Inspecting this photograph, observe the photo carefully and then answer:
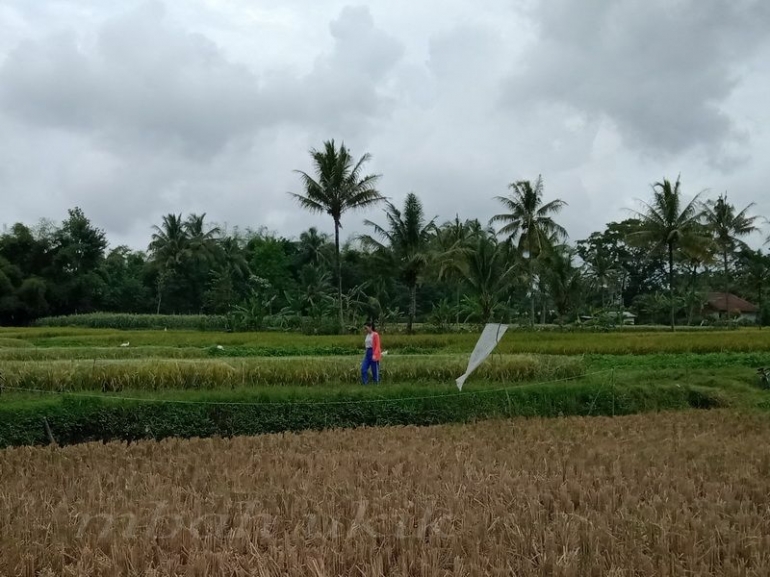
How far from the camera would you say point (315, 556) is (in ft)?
11.9

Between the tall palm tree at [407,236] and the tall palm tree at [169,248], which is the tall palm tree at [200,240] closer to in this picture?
the tall palm tree at [169,248]

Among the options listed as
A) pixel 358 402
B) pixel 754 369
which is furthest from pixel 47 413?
pixel 754 369

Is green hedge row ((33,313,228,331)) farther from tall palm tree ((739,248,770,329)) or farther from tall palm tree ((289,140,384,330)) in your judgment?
tall palm tree ((739,248,770,329))

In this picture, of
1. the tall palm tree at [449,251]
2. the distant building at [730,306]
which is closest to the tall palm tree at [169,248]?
the tall palm tree at [449,251]

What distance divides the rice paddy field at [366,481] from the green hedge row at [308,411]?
0.09 ft

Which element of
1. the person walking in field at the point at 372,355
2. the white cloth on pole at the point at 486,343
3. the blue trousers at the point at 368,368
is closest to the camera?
→ the white cloth on pole at the point at 486,343

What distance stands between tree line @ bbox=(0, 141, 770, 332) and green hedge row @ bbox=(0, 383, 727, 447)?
609 inches

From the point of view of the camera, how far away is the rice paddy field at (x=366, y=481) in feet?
12.1

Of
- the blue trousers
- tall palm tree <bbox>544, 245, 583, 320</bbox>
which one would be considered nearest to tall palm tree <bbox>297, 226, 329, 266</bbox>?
tall palm tree <bbox>544, 245, 583, 320</bbox>

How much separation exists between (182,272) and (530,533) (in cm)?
4739

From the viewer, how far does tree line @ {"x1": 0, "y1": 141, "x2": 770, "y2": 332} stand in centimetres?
2950

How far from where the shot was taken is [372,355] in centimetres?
1323

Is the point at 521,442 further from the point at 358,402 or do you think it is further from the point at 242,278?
the point at 242,278

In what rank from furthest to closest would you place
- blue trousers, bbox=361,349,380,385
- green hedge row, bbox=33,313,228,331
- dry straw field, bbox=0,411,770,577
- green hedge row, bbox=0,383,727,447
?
green hedge row, bbox=33,313,228,331 < blue trousers, bbox=361,349,380,385 < green hedge row, bbox=0,383,727,447 < dry straw field, bbox=0,411,770,577
